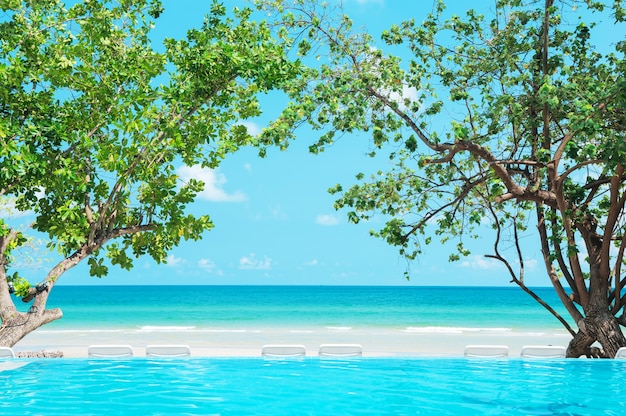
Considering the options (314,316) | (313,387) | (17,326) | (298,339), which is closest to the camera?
(313,387)

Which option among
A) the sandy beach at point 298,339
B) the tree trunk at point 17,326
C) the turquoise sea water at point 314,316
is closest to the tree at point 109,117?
the tree trunk at point 17,326

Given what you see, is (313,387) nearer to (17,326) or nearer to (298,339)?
(17,326)

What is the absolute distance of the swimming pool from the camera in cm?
846

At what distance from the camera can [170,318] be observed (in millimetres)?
43281

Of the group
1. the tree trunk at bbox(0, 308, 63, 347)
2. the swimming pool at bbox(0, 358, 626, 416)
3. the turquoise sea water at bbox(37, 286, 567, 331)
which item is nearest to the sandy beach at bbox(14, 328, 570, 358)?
the turquoise sea water at bbox(37, 286, 567, 331)

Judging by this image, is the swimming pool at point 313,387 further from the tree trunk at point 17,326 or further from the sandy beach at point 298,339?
the sandy beach at point 298,339

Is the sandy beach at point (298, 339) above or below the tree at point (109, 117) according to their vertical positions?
below

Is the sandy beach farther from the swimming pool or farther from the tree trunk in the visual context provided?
the tree trunk

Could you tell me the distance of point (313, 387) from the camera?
9.79m

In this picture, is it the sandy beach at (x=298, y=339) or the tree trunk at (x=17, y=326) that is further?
the sandy beach at (x=298, y=339)

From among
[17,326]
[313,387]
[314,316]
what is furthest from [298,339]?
[313,387]

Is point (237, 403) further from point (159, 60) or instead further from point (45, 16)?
point (45, 16)

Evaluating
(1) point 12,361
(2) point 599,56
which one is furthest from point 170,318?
(2) point 599,56

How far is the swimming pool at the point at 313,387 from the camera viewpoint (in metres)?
8.46
